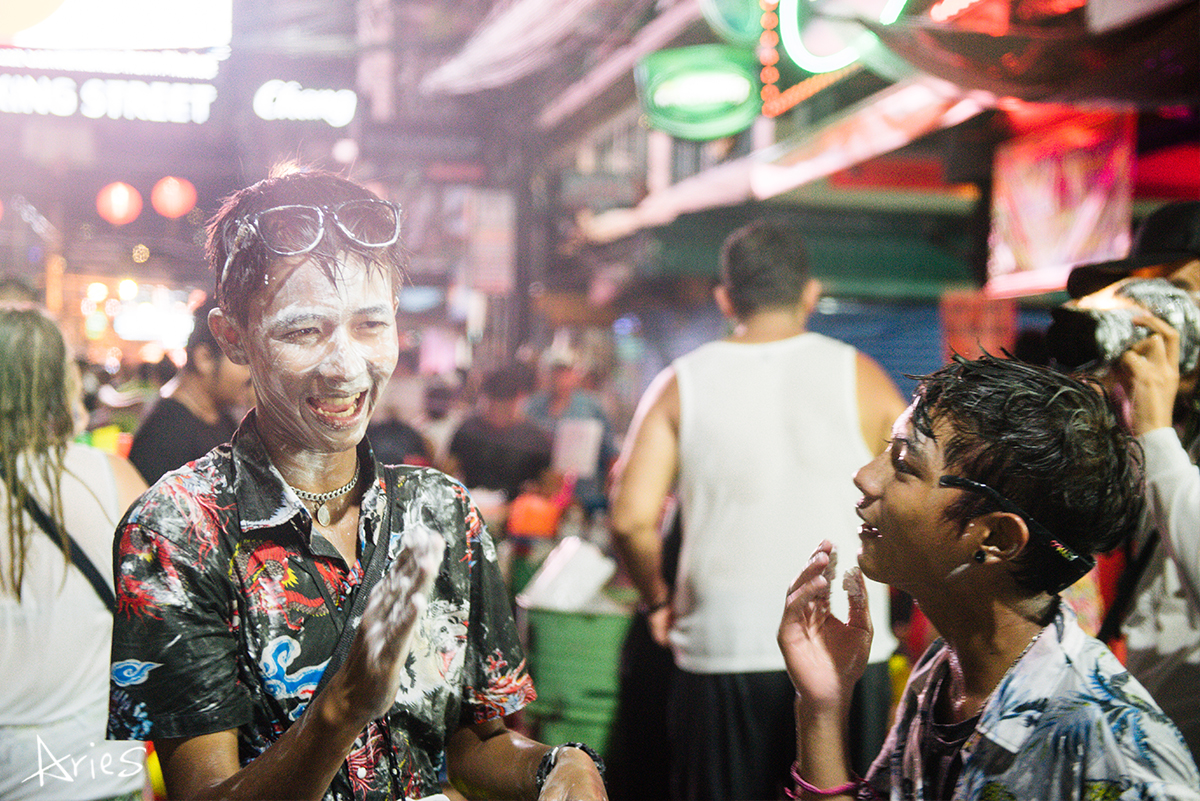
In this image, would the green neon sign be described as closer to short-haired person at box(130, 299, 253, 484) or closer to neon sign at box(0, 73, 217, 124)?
neon sign at box(0, 73, 217, 124)

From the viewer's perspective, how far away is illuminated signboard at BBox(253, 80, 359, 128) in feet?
6.30

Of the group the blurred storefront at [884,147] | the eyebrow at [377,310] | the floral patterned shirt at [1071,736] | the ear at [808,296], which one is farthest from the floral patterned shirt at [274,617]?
the ear at [808,296]

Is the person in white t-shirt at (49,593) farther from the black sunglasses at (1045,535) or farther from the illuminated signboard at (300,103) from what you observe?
the black sunglasses at (1045,535)

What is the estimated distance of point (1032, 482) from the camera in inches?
51.3

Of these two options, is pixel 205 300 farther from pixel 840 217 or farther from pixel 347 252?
pixel 840 217

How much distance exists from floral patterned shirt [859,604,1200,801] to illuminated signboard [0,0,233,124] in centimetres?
175

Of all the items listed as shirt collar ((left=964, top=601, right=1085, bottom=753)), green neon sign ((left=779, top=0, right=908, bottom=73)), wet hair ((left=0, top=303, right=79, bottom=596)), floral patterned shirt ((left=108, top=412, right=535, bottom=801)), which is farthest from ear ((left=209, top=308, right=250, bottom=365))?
green neon sign ((left=779, top=0, right=908, bottom=73))

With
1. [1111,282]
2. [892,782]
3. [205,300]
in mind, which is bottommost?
[892,782]

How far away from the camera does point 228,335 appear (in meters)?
1.32

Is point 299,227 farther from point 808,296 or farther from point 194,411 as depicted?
point 808,296

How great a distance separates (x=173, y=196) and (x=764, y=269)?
5.70 feet

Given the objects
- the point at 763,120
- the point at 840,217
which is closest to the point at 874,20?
the point at 840,217

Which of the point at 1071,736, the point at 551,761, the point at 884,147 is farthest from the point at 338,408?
the point at 884,147

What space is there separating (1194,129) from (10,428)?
554 cm
